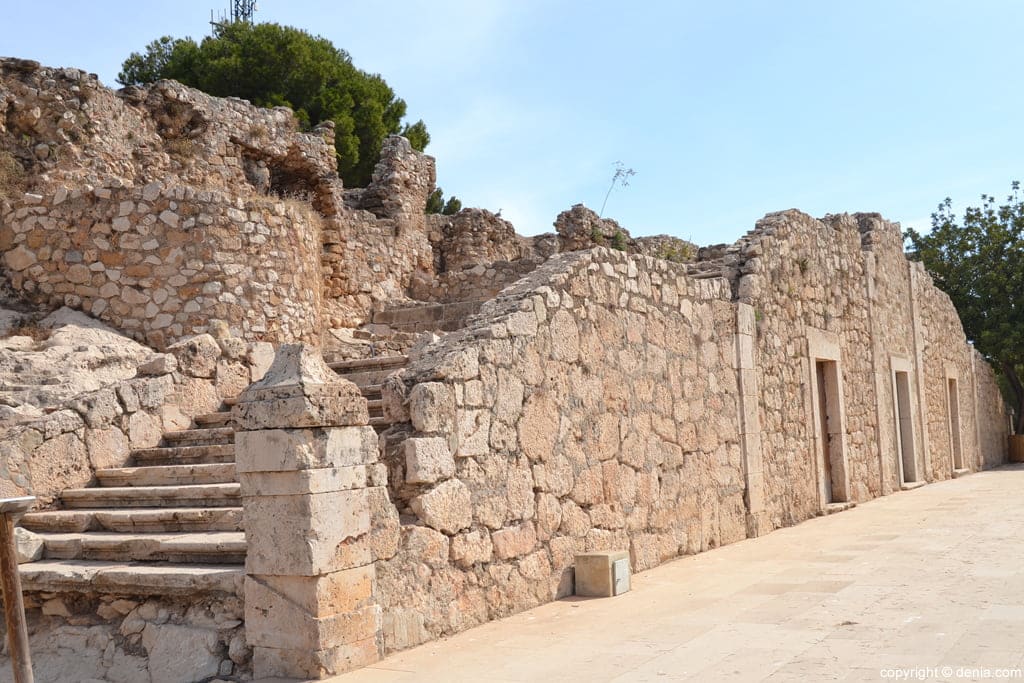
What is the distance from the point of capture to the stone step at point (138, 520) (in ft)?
17.5

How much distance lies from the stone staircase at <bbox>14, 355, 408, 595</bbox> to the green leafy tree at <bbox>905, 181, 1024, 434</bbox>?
20560mm

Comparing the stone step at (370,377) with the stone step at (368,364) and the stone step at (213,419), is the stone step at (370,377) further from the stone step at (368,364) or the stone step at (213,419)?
the stone step at (213,419)

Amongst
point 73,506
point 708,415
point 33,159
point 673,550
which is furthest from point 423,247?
point 73,506

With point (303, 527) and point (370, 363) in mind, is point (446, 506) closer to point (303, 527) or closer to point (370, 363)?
point (303, 527)

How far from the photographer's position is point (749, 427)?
29.7 feet

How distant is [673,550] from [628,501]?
826mm

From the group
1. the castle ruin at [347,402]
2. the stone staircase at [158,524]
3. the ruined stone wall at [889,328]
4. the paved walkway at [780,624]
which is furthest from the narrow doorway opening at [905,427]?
the stone staircase at [158,524]

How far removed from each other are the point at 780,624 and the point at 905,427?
1084 centimetres

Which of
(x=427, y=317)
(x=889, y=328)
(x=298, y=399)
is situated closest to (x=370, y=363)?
(x=298, y=399)

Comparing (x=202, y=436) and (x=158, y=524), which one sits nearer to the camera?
(x=158, y=524)

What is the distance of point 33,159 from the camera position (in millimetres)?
10984

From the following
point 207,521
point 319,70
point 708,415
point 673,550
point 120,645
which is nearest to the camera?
point 120,645

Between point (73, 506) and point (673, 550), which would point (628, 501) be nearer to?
point (673, 550)

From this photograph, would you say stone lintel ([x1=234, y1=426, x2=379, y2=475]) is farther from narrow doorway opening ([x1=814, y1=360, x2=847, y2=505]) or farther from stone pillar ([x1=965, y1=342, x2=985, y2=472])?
stone pillar ([x1=965, y1=342, x2=985, y2=472])
